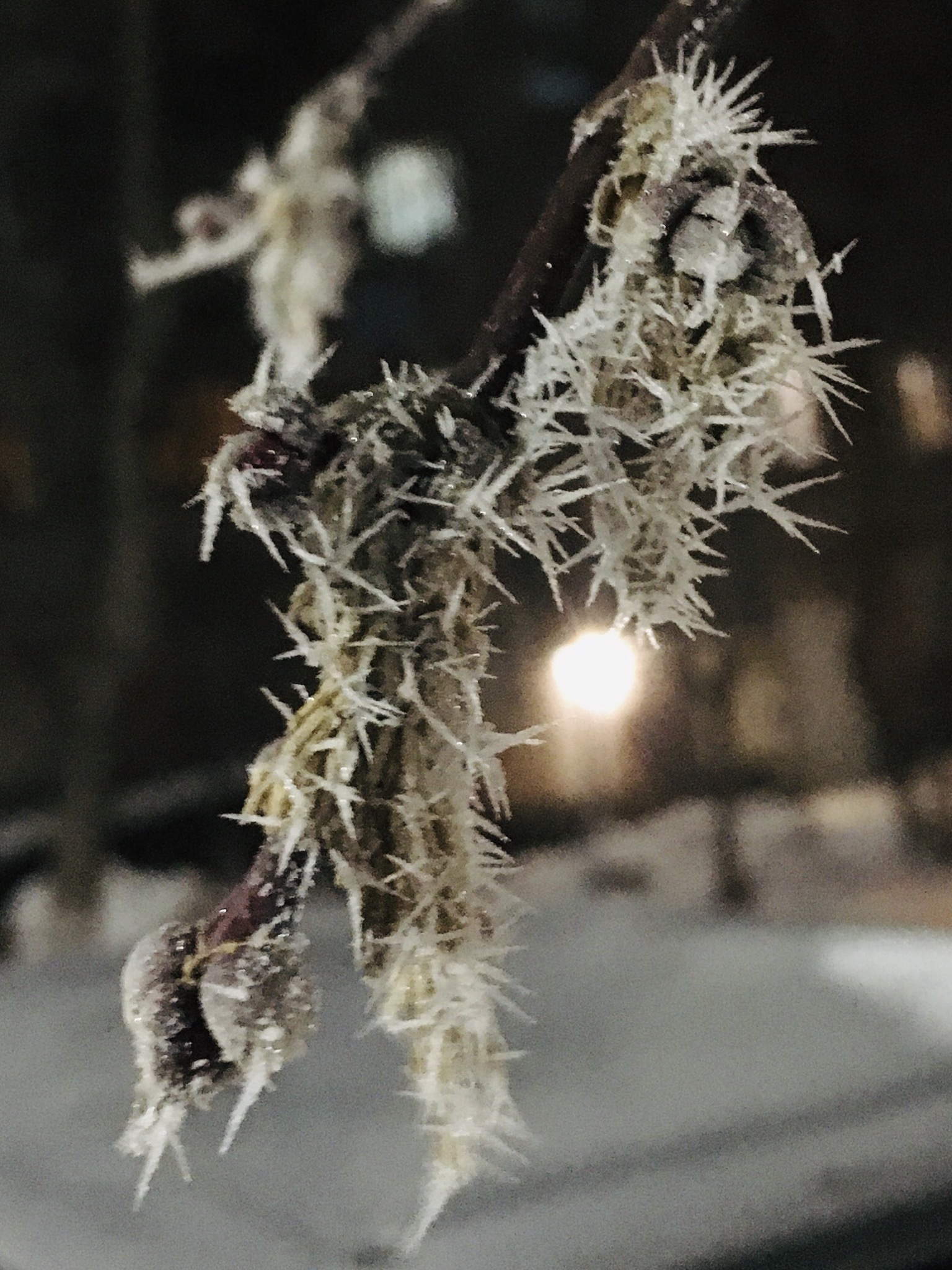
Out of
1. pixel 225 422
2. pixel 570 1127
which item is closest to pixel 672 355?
pixel 570 1127

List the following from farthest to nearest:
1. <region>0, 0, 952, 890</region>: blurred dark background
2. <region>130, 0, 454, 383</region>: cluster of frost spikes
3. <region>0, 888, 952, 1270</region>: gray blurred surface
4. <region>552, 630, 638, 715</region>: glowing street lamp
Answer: <region>0, 0, 952, 890</region>: blurred dark background → <region>552, 630, 638, 715</region>: glowing street lamp → <region>130, 0, 454, 383</region>: cluster of frost spikes → <region>0, 888, 952, 1270</region>: gray blurred surface

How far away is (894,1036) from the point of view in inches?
14.9

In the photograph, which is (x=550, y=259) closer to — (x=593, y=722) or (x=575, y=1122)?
(x=575, y=1122)

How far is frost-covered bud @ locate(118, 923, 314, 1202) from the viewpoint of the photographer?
0.42ft

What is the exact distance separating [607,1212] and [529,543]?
183mm

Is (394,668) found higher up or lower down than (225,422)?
lower down

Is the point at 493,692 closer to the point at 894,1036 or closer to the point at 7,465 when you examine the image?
the point at 894,1036

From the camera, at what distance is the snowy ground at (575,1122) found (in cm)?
24

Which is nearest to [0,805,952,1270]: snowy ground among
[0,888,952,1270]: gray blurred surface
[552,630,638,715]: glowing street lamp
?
[0,888,952,1270]: gray blurred surface

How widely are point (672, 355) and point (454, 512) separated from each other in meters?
0.04

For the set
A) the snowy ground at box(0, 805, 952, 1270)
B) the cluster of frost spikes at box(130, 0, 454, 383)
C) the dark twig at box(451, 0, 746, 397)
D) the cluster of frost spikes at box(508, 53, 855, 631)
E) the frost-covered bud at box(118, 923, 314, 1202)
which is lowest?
the snowy ground at box(0, 805, 952, 1270)

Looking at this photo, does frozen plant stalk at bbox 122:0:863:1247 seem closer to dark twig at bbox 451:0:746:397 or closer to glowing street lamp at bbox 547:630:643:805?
dark twig at bbox 451:0:746:397

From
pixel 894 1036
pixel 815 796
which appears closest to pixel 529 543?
pixel 894 1036

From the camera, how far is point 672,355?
0.46 feet
